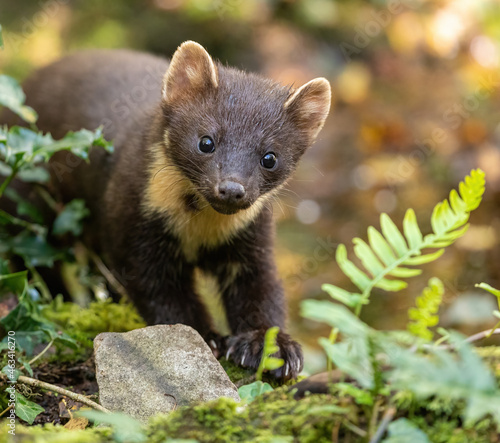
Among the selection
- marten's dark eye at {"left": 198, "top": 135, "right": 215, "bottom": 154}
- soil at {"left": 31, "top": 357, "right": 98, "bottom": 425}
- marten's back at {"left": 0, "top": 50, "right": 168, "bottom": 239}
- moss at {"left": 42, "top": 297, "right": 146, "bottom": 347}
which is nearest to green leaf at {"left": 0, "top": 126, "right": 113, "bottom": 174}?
marten's dark eye at {"left": 198, "top": 135, "right": 215, "bottom": 154}

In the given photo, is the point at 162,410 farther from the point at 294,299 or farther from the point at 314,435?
the point at 294,299

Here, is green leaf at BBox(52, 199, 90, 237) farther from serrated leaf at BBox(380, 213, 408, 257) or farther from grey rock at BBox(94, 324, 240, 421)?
serrated leaf at BBox(380, 213, 408, 257)

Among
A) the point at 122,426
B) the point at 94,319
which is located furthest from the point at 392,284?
the point at 94,319

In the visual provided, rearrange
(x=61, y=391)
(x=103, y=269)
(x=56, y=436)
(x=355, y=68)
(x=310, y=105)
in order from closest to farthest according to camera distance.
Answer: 1. (x=56, y=436)
2. (x=61, y=391)
3. (x=310, y=105)
4. (x=103, y=269)
5. (x=355, y=68)

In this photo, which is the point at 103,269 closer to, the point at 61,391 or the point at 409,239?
the point at 61,391

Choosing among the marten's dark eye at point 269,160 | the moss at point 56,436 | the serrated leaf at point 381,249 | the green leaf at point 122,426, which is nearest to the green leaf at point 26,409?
the moss at point 56,436

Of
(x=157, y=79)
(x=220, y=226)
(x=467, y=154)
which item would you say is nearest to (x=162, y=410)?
(x=220, y=226)
